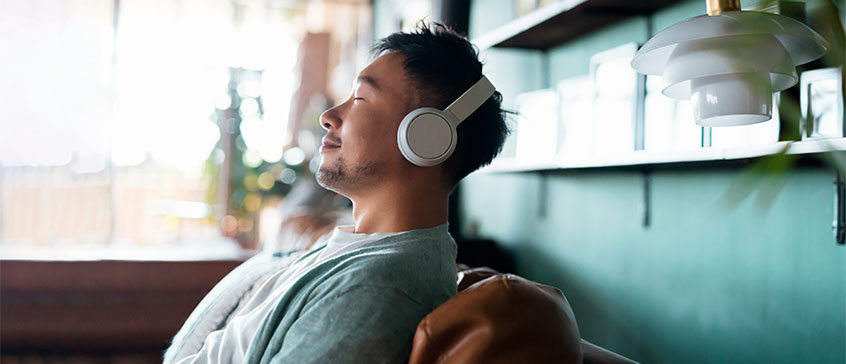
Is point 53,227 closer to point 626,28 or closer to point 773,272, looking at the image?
point 626,28

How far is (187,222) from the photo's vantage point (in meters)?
6.28

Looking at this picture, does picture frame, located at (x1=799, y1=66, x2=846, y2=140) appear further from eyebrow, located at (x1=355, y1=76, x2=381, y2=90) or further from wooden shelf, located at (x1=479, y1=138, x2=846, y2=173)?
eyebrow, located at (x1=355, y1=76, x2=381, y2=90)

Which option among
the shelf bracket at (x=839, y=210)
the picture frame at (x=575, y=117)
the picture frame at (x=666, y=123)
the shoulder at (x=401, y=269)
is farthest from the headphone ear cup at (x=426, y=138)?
the picture frame at (x=575, y=117)

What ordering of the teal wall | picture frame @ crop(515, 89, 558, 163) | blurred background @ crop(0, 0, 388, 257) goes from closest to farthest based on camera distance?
the teal wall
picture frame @ crop(515, 89, 558, 163)
blurred background @ crop(0, 0, 388, 257)

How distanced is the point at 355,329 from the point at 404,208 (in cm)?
33

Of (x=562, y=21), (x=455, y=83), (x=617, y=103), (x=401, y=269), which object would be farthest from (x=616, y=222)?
(x=401, y=269)

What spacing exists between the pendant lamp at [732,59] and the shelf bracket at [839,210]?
0.45m

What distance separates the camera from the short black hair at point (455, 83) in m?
1.13

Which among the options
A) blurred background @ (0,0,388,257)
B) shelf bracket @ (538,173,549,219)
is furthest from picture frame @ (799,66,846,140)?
blurred background @ (0,0,388,257)

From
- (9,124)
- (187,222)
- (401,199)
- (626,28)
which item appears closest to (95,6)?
(9,124)

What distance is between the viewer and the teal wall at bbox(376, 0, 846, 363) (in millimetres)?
1298

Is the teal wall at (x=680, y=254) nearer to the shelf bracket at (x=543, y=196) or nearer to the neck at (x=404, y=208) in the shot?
the shelf bracket at (x=543, y=196)

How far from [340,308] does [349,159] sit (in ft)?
1.27

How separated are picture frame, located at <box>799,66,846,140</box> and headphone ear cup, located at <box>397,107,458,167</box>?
632 mm
